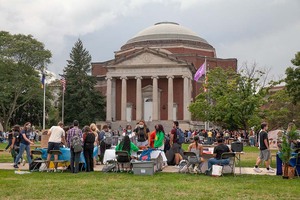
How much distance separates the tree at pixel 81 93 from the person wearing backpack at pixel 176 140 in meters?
43.2

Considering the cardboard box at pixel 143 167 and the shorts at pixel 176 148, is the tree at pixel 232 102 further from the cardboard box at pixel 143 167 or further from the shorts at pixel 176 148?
the cardboard box at pixel 143 167

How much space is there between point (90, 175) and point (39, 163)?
10.5 feet

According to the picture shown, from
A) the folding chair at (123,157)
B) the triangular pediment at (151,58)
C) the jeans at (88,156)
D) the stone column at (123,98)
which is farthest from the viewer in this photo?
the stone column at (123,98)

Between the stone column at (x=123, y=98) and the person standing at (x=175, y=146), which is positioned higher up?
the stone column at (x=123, y=98)

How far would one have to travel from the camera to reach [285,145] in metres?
14.5

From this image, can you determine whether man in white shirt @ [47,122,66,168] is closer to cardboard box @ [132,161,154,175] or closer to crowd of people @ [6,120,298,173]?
crowd of people @ [6,120,298,173]

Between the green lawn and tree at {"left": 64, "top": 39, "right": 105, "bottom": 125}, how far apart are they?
4703 centimetres

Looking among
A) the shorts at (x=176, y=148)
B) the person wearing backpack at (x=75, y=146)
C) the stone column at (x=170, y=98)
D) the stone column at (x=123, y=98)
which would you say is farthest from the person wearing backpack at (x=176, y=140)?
the stone column at (x=123, y=98)

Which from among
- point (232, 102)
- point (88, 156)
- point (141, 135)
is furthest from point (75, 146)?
point (232, 102)

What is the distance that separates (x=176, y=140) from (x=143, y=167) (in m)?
3.74

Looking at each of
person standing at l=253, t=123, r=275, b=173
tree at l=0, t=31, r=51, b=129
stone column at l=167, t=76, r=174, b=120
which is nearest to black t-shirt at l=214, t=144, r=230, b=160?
person standing at l=253, t=123, r=275, b=173

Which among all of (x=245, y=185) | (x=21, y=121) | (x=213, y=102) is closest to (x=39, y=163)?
(x=245, y=185)

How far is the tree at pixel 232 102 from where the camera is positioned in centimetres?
4041

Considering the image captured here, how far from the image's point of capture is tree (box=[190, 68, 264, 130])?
40406 millimetres
